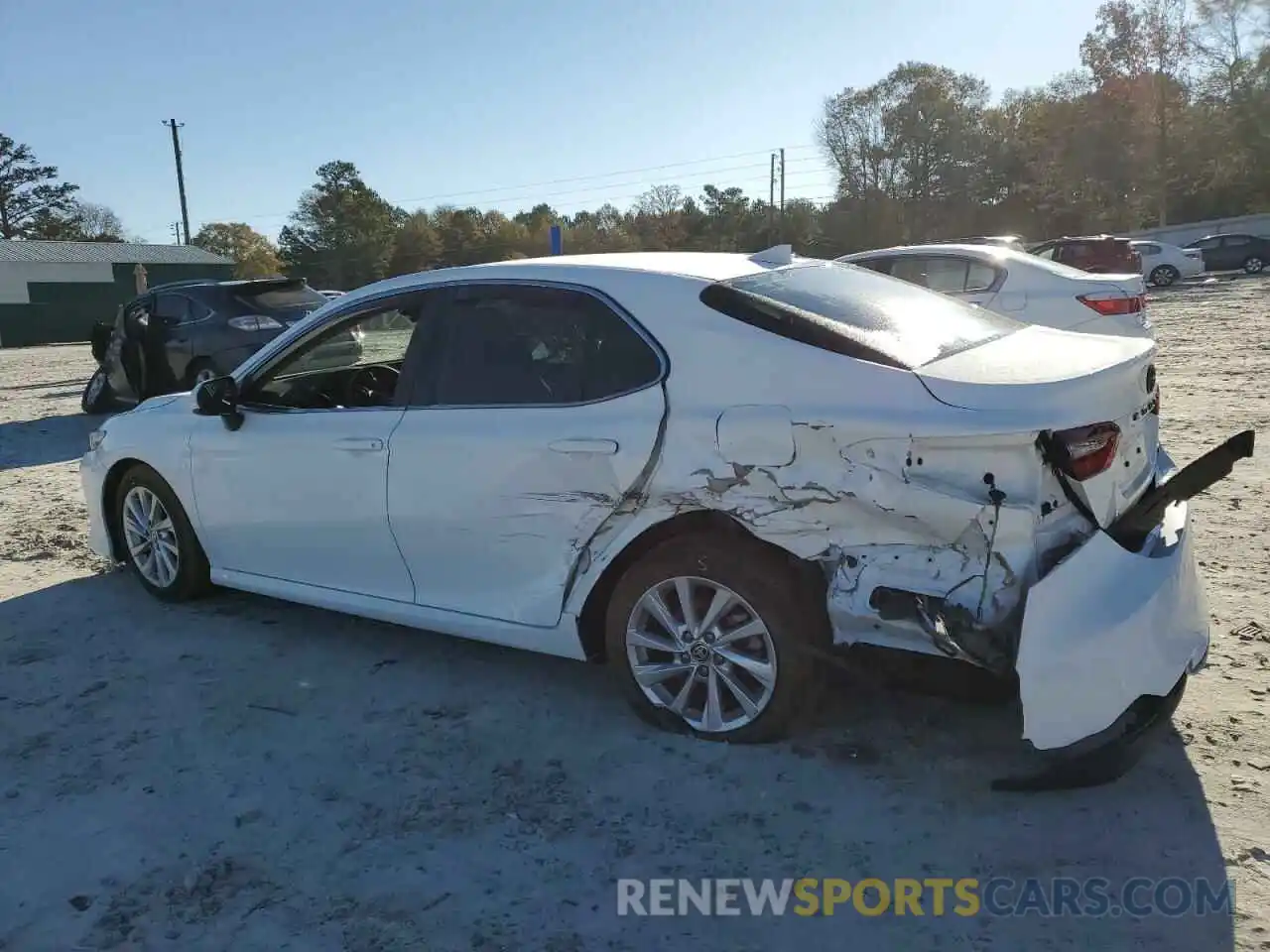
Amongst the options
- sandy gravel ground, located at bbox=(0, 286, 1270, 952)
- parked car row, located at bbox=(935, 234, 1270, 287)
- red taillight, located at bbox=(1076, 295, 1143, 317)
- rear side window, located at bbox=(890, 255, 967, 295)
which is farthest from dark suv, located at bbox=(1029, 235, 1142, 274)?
sandy gravel ground, located at bbox=(0, 286, 1270, 952)

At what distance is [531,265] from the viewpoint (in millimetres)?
3936

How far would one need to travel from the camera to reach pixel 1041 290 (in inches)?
334

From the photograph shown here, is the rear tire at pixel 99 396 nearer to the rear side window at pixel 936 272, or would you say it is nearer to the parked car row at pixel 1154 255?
the rear side window at pixel 936 272

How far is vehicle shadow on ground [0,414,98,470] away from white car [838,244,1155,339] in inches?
327

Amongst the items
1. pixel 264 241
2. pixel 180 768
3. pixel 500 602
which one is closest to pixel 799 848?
pixel 500 602

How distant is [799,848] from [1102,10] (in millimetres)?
61833

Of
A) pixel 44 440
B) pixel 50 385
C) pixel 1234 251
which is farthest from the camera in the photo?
pixel 1234 251

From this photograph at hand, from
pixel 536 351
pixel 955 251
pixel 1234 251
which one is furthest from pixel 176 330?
pixel 1234 251

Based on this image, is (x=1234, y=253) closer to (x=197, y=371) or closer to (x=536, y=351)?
(x=197, y=371)

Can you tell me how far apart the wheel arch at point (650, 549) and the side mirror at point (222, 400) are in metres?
2.06

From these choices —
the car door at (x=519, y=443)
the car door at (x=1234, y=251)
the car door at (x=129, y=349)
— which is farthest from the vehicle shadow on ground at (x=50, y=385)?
the car door at (x=1234, y=251)

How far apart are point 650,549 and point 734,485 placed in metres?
0.42

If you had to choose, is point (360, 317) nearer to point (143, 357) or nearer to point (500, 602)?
point (500, 602)

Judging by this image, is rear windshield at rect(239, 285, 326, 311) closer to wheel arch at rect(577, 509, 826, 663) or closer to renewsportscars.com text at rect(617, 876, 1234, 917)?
wheel arch at rect(577, 509, 826, 663)
